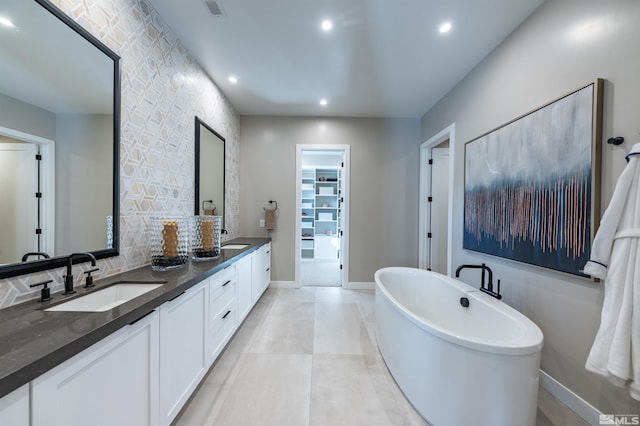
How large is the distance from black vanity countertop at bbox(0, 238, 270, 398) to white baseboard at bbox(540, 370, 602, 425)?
2.55 m

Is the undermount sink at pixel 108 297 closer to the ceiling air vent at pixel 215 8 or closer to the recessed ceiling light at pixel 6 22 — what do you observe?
the recessed ceiling light at pixel 6 22

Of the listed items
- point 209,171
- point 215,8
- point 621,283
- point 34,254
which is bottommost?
point 621,283

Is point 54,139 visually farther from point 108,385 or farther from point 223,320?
point 223,320

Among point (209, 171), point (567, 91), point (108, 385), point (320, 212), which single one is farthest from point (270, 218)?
point (567, 91)

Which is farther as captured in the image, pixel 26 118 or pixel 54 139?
pixel 54 139

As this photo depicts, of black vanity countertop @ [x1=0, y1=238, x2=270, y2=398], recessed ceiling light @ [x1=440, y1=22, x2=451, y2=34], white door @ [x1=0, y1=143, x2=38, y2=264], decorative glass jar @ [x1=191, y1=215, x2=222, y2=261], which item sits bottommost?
black vanity countertop @ [x1=0, y1=238, x2=270, y2=398]

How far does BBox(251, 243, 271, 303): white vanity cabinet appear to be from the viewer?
296 centimetres

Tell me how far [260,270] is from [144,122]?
216 cm

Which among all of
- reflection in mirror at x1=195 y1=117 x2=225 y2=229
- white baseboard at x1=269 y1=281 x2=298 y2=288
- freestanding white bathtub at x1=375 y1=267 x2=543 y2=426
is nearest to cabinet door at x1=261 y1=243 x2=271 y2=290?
white baseboard at x1=269 y1=281 x2=298 y2=288

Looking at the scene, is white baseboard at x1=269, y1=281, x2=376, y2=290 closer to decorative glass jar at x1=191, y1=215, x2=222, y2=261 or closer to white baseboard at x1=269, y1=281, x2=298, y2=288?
white baseboard at x1=269, y1=281, x2=298, y2=288

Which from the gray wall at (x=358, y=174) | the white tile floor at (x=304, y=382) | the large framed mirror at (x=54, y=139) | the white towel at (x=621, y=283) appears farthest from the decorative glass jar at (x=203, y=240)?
the white towel at (x=621, y=283)

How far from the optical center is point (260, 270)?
3.26 meters

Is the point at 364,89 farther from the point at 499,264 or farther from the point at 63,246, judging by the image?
the point at 63,246

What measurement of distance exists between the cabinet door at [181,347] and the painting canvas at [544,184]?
2.45 meters
